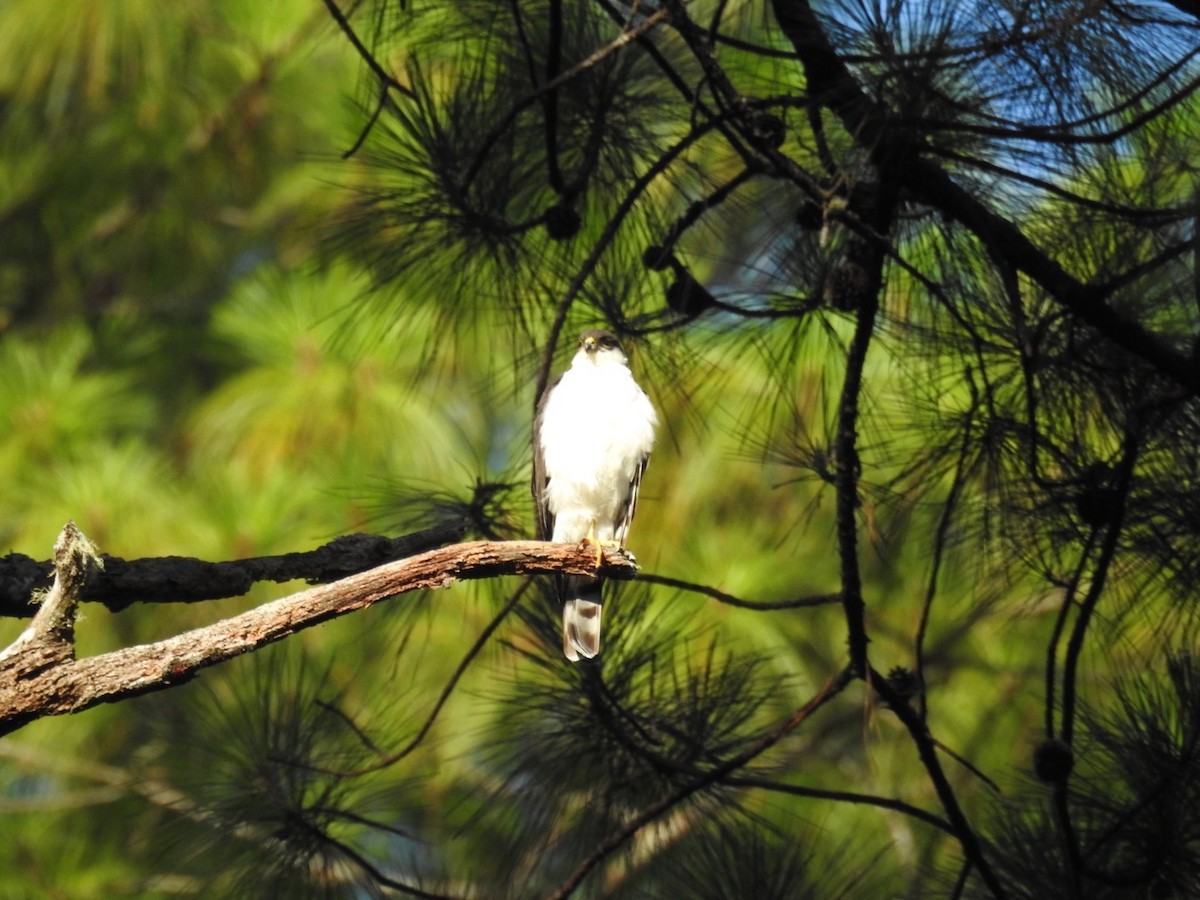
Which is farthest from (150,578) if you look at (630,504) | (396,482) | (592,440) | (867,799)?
(630,504)

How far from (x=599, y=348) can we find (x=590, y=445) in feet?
1.14

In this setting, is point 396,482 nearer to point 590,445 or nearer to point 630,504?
point 590,445

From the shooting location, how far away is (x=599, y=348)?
11.3ft

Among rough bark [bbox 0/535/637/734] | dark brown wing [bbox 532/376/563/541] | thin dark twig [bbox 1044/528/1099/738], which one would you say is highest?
dark brown wing [bbox 532/376/563/541]

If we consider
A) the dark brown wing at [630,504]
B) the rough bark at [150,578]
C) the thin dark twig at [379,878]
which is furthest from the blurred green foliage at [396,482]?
the rough bark at [150,578]

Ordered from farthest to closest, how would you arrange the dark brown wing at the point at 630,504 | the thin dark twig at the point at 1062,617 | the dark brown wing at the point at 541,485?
the dark brown wing at the point at 630,504, the dark brown wing at the point at 541,485, the thin dark twig at the point at 1062,617

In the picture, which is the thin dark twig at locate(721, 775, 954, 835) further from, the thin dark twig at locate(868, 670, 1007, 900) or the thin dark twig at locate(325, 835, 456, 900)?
the thin dark twig at locate(325, 835, 456, 900)

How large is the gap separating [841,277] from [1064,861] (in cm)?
115

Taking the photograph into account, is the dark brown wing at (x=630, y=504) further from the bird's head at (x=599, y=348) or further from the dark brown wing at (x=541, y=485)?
the bird's head at (x=599, y=348)

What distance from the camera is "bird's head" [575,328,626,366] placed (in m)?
3.29

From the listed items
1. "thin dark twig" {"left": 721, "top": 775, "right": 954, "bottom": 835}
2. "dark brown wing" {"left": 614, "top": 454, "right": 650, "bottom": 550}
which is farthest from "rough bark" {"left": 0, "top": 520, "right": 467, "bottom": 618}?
"dark brown wing" {"left": 614, "top": 454, "right": 650, "bottom": 550}

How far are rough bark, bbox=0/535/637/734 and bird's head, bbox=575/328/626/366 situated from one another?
115cm

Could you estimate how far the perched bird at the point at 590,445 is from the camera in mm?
3648

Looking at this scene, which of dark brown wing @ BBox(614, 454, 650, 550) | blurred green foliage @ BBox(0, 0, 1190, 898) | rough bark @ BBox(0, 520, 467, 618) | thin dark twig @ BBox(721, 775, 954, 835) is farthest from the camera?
dark brown wing @ BBox(614, 454, 650, 550)
